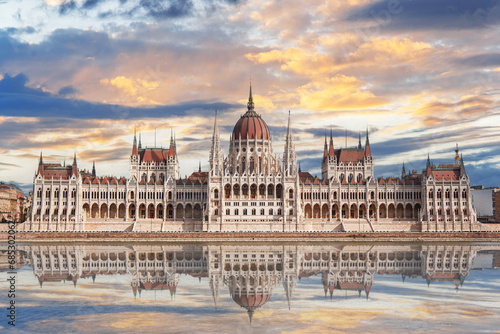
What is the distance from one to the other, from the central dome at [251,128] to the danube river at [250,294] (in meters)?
64.4

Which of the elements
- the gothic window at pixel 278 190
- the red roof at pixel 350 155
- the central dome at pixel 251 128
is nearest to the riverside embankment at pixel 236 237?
the gothic window at pixel 278 190

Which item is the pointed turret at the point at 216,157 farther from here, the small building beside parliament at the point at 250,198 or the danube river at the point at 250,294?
the danube river at the point at 250,294

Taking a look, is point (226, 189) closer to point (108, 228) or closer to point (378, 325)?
point (108, 228)

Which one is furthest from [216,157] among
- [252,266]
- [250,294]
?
[250,294]

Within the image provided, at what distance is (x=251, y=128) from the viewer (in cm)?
12925

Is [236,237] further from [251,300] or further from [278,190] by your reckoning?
[251,300]

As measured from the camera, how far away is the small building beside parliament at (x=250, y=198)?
114000 mm

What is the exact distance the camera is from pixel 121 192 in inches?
4811

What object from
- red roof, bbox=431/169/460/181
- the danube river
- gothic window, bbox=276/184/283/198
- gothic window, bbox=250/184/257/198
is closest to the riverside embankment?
gothic window, bbox=250/184/257/198

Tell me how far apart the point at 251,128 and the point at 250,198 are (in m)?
20.1

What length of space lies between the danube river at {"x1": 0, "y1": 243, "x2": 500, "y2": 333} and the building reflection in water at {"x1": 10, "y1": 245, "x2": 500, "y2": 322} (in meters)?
0.11

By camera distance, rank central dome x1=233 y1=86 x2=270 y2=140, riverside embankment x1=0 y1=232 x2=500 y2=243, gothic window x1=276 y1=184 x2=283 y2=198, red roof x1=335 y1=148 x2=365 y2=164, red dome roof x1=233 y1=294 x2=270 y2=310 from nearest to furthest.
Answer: red dome roof x1=233 y1=294 x2=270 y2=310 → riverside embankment x1=0 y1=232 x2=500 y2=243 → gothic window x1=276 y1=184 x2=283 y2=198 → central dome x1=233 y1=86 x2=270 y2=140 → red roof x1=335 y1=148 x2=365 y2=164

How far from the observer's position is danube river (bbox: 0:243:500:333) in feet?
97.2

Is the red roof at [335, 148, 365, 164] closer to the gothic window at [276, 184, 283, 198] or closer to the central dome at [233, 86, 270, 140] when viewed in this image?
the central dome at [233, 86, 270, 140]
